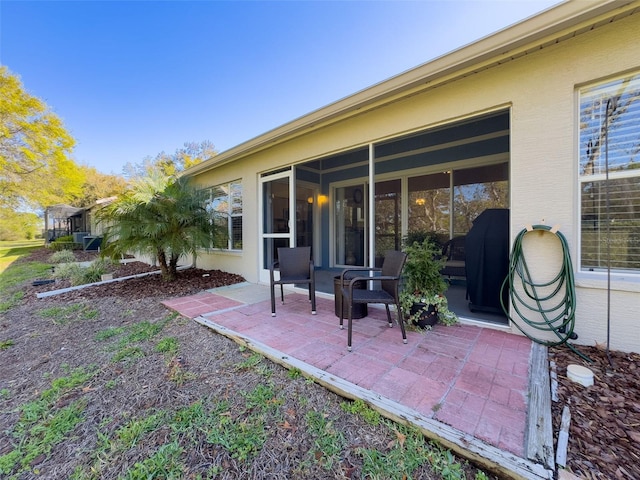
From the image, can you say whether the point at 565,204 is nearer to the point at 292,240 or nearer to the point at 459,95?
the point at 459,95

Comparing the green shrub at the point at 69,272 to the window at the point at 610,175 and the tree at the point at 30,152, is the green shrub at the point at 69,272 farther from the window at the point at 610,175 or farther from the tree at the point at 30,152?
the tree at the point at 30,152

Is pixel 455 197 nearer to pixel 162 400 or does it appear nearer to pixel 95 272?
pixel 162 400

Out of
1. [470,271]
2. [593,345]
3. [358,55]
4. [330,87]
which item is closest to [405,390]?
[593,345]

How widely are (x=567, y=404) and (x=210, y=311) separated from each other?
12.4 ft

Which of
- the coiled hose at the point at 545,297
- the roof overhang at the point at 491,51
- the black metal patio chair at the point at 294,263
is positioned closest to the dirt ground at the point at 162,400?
the black metal patio chair at the point at 294,263

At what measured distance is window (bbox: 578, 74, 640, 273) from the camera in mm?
2342

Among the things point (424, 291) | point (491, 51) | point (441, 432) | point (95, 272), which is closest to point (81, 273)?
point (95, 272)

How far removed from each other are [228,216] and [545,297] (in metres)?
5.91

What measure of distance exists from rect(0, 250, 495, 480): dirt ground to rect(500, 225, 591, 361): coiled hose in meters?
1.92

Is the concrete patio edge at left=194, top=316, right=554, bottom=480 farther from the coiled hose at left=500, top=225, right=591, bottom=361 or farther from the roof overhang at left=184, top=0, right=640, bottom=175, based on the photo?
the roof overhang at left=184, top=0, right=640, bottom=175

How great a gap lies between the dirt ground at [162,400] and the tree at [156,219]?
5.76 feet

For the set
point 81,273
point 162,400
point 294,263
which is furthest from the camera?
point 81,273

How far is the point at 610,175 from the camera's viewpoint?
2.41 metres

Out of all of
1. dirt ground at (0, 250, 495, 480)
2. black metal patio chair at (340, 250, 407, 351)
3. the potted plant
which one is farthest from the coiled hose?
dirt ground at (0, 250, 495, 480)
